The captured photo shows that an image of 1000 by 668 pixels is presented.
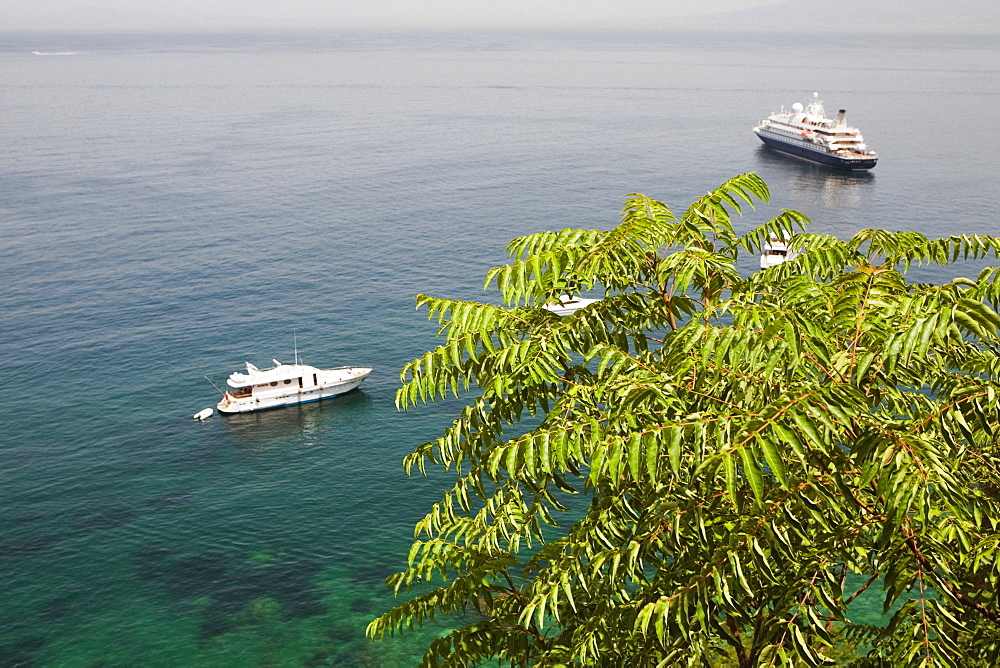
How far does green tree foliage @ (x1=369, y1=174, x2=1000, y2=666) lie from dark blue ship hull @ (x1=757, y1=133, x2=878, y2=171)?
146 metres

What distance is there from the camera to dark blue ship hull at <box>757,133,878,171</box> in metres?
144

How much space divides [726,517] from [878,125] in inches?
8002

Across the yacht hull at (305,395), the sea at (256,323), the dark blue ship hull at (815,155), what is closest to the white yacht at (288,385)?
the yacht hull at (305,395)

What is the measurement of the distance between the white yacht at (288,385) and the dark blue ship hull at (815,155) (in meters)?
108

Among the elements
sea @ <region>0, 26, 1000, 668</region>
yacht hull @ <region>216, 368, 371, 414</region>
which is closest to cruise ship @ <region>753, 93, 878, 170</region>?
sea @ <region>0, 26, 1000, 668</region>

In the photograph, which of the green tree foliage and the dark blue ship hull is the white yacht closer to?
the green tree foliage

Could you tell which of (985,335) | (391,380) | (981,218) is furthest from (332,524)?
(981,218)

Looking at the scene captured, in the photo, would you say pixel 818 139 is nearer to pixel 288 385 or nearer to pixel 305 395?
pixel 305 395

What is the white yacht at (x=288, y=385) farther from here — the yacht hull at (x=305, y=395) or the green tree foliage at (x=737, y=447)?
the green tree foliage at (x=737, y=447)

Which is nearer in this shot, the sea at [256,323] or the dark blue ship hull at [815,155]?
the sea at [256,323]

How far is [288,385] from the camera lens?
68375 millimetres

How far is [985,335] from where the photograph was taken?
7434 mm

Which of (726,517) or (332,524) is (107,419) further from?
(726,517)

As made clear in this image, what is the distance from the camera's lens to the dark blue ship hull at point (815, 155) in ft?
473
